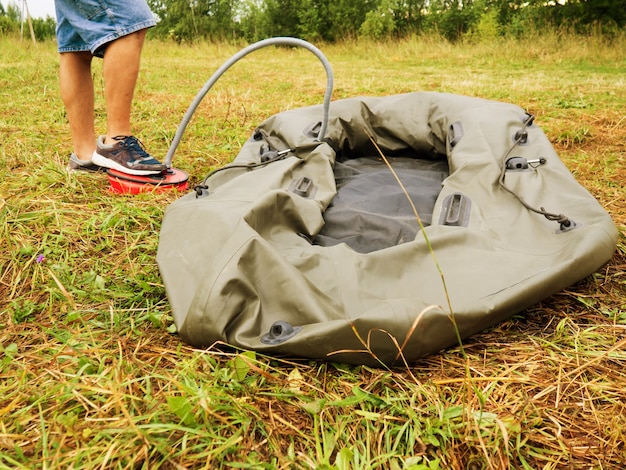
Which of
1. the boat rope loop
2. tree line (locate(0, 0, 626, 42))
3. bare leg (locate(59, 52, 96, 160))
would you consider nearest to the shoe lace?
bare leg (locate(59, 52, 96, 160))

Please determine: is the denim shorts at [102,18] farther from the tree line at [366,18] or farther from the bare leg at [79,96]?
the tree line at [366,18]

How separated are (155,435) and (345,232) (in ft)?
3.16

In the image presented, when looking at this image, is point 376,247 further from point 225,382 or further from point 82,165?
point 82,165

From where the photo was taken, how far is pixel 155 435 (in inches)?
36.6

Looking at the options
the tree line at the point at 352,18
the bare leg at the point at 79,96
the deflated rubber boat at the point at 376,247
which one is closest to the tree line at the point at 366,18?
the tree line at the point at 352,18

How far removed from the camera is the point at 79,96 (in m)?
2.30

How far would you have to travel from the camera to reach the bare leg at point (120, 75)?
209 centimetres

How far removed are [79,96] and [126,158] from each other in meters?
0.44

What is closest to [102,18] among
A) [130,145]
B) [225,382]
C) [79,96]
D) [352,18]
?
[79,96]

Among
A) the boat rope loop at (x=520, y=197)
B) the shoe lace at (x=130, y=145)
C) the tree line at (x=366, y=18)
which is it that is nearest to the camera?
the boat rope loop at (x=520, y=197)

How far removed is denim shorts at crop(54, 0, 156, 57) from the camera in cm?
202

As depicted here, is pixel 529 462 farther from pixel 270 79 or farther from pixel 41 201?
pixel 270 79

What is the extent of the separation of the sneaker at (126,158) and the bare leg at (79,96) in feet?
0.63

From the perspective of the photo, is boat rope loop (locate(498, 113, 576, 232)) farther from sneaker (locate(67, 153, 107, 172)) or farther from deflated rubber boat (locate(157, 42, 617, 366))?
sneaker (locate(67, 153, 107, 172))
